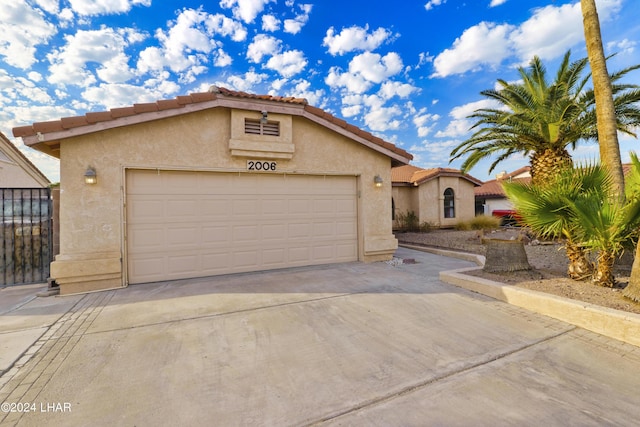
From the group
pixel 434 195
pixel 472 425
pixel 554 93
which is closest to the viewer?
pixel 472 425

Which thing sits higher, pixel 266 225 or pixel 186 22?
pixel 186 22

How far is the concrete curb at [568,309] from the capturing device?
3756 mm

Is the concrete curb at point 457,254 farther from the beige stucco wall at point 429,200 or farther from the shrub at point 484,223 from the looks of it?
the shrub at point 484,223

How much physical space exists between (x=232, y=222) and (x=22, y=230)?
490 cm

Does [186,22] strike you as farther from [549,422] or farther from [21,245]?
[549,422]

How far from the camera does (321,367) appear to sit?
10.5 ft

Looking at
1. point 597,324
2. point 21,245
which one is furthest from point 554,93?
point 21,245

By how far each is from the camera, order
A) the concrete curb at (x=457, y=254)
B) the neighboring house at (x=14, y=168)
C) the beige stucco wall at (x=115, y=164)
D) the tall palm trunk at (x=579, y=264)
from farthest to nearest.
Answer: the neighboring house at (x=14, y=168), the concrete curb at (x=457, y=254), the beige stucco wall at (x=115, y=164), the tall palm trunk at (x=579, y=264)

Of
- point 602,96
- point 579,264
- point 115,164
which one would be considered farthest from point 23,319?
point 602,96

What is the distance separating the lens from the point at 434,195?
18.7 meters

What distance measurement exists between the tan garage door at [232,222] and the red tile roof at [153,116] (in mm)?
1256

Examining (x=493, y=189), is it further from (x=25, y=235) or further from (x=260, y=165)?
(x=25, y=235)

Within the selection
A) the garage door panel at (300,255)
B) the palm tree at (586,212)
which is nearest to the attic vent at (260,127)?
the garage door panel at (300,255)

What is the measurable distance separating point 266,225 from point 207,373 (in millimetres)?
5077
